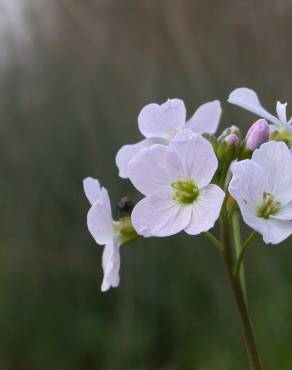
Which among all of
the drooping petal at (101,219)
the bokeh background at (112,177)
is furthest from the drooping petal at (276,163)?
the bokeh background at (112,177)

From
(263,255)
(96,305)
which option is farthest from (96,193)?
(96,305)

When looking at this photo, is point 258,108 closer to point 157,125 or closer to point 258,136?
point 258,136

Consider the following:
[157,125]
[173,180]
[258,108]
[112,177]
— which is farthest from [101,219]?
[112,177]

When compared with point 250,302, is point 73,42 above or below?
above

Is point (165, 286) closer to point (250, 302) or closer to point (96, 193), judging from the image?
point (250, 302)

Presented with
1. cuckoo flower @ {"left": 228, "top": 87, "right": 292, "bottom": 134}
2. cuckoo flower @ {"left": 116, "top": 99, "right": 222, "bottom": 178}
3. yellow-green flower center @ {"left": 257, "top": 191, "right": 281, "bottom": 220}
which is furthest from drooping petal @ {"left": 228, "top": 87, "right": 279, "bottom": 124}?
yellow-green flower center @ {"left": 257, "top": 191, "right": 281, "bottom": 220}

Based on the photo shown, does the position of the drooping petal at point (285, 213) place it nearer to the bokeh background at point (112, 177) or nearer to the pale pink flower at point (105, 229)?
the pale pink flower at point (105, 229)
